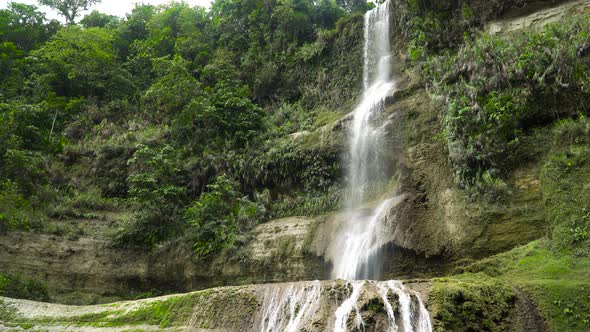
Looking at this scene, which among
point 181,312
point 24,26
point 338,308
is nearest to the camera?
point 338,308

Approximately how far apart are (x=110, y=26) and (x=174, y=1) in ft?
17.6

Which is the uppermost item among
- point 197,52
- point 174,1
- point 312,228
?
point 174,1

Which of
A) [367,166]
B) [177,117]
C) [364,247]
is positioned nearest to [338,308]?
[364,247]

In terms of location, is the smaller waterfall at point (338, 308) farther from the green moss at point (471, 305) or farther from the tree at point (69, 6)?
the tree at point (69, 6)

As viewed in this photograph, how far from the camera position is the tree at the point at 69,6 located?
115ft

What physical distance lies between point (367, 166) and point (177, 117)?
10.7 meters

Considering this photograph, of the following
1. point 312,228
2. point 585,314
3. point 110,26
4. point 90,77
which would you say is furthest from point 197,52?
point 585,314

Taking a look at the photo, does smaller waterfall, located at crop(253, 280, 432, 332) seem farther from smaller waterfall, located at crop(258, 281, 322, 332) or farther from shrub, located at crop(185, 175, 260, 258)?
shrub, located at crop(185, 175, 260, 258)

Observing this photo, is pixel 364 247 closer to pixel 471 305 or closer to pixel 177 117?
pixel 471 305

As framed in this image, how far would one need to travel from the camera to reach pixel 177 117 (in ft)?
70.6

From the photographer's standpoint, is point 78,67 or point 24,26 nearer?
point 78,67

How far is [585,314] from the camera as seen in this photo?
22.1 ft

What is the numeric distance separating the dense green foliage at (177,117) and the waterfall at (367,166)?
A: 0.89m

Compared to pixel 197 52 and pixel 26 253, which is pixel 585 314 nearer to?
pixel 26 253
